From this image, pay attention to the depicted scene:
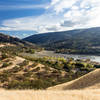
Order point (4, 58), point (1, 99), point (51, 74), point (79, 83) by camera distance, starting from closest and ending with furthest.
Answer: point (1, 99), point (79, 83), point (51, 74), point (4, 58)

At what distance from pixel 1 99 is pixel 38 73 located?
4088 centimetres

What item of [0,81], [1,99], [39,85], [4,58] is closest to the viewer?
[1,99]

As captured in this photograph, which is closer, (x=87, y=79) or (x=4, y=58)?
(x=87, y=79)

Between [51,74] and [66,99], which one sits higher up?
[66,99]

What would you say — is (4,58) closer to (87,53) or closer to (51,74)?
(51,74)

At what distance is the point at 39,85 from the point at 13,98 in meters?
26.0

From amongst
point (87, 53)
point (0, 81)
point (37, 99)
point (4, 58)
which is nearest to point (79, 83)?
point (37, 99)

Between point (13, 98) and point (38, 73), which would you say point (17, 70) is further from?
point (13, 98)

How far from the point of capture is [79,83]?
1052 inches

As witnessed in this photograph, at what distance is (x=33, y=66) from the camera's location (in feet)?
177

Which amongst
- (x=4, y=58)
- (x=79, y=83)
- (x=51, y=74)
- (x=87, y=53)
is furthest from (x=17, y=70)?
(x=87, y=53)

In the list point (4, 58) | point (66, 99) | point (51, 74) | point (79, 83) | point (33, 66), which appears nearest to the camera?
point (66, 99)

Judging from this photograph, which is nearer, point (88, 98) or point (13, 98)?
point (13, 98)

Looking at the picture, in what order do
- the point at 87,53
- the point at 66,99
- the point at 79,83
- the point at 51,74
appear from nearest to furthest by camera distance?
the point at 66,99 → the point at 79,83 → the point at 51,74 → the point at 87,53
